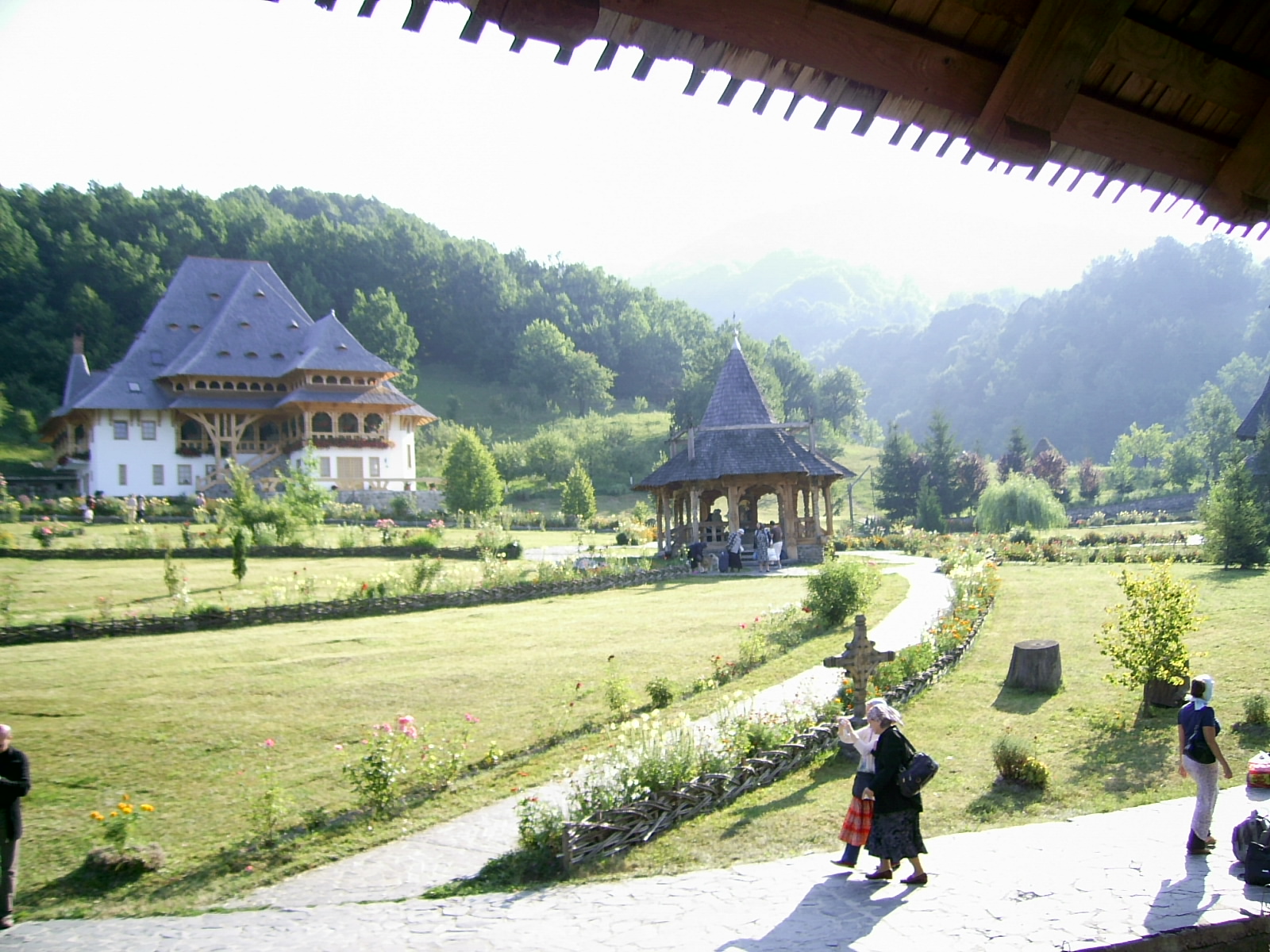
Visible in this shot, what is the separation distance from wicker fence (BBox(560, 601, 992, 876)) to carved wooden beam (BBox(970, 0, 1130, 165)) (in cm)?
593

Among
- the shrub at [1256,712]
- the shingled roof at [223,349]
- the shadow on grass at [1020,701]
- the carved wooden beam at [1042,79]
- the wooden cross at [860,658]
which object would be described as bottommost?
the shadow on grass at [1020,701]

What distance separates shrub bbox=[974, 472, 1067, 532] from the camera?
39.6 m

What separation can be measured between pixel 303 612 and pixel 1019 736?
41.4ft

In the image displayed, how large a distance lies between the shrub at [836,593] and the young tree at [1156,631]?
227 inches

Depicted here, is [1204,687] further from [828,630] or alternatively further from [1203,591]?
[1203,591]

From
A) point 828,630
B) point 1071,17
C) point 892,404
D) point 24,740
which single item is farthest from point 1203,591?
point 892,404

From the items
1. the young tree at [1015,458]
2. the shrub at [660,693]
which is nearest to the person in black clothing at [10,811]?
the shrub at [660,693]

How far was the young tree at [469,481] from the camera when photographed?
36.6 meters

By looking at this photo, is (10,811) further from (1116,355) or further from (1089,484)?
(1116,355)

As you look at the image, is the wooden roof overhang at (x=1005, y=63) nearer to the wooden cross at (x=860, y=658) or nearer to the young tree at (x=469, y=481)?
the wooden cross at (x=860, y=658)

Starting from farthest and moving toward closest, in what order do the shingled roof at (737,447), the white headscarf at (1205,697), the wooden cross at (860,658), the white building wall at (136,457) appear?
the white building wall at (136,457)
the shingled roof at (737,447)
the wooden cross at (860,658)
the white headscarf at (1205,697)

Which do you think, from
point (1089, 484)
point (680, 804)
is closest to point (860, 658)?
point (680, 804)

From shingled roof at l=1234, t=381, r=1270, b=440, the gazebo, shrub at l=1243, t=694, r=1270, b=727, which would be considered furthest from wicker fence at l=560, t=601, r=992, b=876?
shingled roof at l=1234, t=381, r=1270, b=440

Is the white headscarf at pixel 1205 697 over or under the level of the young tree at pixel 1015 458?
under
